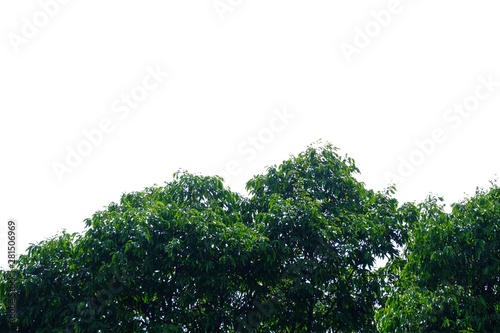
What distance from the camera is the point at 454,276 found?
1731 centimetres

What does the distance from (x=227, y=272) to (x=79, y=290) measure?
14.0 feet

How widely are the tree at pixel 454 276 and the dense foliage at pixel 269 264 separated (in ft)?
0.12

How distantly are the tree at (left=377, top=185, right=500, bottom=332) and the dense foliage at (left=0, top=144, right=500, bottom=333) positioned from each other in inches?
1.4

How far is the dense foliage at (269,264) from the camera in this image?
17203 mm

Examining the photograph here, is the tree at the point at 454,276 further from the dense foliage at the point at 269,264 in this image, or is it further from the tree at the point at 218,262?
the tree at the point at 218,262

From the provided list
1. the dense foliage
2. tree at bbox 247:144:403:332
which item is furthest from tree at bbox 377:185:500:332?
tree at bbox 247:144:403:332

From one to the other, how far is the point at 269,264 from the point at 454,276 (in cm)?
534

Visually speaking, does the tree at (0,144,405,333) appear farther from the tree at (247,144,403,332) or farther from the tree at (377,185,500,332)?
the tree at (377,185,500,332)

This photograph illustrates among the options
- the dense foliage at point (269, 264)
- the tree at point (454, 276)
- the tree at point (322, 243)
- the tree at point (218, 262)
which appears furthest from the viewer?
the tree at point (322, 243)

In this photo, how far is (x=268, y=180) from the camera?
22688 millimetres

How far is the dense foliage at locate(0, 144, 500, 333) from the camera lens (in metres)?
17.2

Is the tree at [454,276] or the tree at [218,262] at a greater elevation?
the tree at [218,262]

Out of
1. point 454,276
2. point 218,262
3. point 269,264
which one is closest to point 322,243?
point 269,264

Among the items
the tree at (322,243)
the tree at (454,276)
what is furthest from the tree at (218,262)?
the tree at (454,276)
